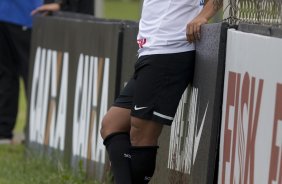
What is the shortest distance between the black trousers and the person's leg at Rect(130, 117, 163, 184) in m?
4.27

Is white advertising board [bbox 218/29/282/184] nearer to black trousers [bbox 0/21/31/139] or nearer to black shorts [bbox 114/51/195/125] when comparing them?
black shorts [bbox 114/51/195/125]

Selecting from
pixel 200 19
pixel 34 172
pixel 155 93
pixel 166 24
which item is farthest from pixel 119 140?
pixel 34 172

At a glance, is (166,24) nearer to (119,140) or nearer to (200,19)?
(200,19)

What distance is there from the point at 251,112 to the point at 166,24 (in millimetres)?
845

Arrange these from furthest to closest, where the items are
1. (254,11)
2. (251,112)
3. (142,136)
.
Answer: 1. (142,136)
2. (254,11)
3. (251,112)

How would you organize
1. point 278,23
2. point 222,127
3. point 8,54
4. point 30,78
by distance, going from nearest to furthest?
point 278,23, point 222,127, point 30,78, point 8,54

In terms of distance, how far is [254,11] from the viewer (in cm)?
522

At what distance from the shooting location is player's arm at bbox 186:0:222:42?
17.8 ft

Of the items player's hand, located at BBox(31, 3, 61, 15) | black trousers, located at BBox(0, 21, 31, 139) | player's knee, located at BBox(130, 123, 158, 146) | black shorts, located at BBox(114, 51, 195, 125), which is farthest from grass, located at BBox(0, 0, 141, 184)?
black shorts, located at BBox(114, 51, 195, 125)

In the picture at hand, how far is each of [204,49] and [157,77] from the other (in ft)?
1.01

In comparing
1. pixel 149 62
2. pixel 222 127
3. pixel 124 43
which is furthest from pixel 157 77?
pixel 124 43

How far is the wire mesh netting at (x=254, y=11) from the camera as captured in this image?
4.91m

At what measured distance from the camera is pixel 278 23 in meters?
4.81

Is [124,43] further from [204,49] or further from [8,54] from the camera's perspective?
[8,54]
